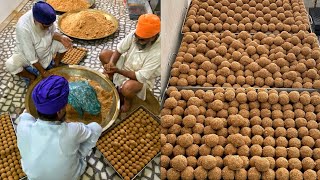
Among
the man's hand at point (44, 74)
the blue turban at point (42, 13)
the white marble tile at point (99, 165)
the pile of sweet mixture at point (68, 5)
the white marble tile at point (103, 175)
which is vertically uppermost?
the blue turban at point (42, 13)

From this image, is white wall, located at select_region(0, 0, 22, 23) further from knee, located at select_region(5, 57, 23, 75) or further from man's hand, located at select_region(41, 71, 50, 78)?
man's hand, located at select_region(41, 71, 50, 78)

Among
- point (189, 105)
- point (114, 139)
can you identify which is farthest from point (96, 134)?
point (189, 105)

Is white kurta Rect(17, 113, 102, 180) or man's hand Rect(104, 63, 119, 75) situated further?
man's hand Rect(104, 63, 119, 75)

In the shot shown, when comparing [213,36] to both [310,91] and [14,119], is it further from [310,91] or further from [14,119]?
[14,119]

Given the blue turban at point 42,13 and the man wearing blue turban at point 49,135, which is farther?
the blue turban at point 42,13

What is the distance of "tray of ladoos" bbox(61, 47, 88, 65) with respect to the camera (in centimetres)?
324

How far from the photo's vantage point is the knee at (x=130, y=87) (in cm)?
271

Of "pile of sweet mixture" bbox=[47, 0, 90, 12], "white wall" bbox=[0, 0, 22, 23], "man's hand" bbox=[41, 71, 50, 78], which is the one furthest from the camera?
"pile of sweet mixture" bbox=[47, 0, 90, 12]

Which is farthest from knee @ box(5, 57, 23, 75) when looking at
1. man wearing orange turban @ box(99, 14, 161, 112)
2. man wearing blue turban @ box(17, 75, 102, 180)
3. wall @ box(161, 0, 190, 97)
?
wall @ box(161, 0, 190, 97)

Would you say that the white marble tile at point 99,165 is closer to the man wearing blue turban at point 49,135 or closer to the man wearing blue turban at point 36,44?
the man wearing blue turban at point 49,135

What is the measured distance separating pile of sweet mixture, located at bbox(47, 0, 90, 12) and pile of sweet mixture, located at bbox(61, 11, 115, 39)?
241 mm

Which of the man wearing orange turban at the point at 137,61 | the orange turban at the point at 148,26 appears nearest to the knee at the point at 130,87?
the man wearing orange turban at the point at 137,61

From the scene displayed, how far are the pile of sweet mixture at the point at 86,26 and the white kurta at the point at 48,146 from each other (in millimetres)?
1743

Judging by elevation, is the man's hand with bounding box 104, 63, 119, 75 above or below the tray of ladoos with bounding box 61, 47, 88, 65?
above
